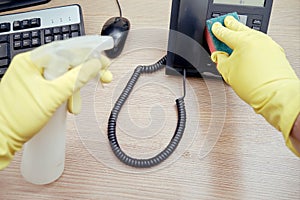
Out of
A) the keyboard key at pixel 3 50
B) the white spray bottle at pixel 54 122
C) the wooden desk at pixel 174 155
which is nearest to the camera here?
the white spray bottle at pixel 54 122

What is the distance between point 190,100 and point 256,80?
0.15m

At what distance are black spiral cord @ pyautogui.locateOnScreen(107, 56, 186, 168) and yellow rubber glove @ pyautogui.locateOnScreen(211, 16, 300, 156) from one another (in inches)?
4.0

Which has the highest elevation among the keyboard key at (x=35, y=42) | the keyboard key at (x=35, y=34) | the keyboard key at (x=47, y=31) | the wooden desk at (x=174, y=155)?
the keyboard key at (x=47, y=31)

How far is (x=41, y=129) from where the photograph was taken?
51cm

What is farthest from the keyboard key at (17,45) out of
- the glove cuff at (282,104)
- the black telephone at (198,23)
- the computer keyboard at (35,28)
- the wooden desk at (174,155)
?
the glove cuff at (282,104)

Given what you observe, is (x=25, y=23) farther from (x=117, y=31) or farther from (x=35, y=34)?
(x=117, y=31)

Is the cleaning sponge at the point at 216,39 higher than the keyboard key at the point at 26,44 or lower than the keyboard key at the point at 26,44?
higher

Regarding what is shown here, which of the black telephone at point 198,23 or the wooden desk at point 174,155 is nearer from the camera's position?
the wooden desk at point 174,155

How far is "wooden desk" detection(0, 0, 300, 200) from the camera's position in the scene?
59 cm

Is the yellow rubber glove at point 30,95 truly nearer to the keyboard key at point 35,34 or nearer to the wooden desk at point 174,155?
the wooden desk at point 174,155

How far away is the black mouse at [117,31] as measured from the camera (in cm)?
75

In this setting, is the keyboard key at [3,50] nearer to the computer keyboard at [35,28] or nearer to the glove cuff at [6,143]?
the computer keyboard at [35,28]

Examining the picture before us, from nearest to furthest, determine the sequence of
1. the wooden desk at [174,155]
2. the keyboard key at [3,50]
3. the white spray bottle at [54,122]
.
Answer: the white spray bottle at [54,122] < the wooden desk at [174,155] < the keyboard key at [3,50]

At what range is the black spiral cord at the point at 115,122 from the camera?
61 cm
